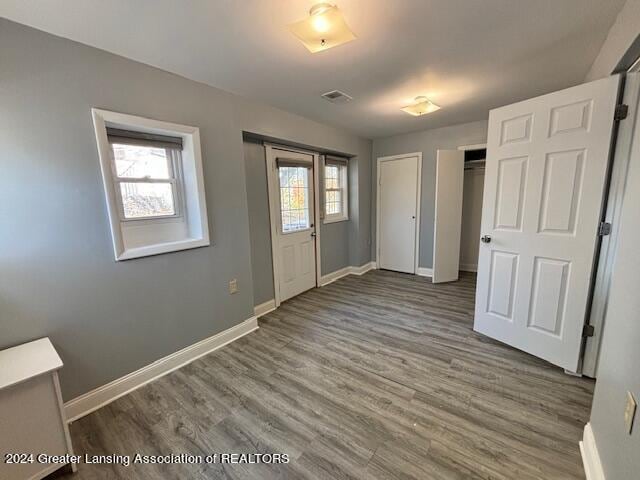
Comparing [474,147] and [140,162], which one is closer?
[140,162]

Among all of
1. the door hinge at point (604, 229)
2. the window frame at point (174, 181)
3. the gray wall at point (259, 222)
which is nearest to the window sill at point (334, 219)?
Result: the gray wall at point (259, 222)

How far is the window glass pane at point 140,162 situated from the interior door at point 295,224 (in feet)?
4.47

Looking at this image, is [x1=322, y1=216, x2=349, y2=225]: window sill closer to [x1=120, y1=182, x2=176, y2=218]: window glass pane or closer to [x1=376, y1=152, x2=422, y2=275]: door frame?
[x1=376, y1=152, x2=422, y2=275]: door frame

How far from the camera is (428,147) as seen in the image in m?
4.17

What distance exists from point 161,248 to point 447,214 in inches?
148

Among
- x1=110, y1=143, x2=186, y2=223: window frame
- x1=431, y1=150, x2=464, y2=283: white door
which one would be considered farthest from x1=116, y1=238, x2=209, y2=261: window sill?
x1=431, y1=150, x2=464, y2=283: white door

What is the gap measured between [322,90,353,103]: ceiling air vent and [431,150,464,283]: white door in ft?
6.03

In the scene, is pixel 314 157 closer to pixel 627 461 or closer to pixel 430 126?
pixel 430 126

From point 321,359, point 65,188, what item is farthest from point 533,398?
point 65,188

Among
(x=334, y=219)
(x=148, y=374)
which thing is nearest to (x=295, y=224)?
(x=334, y=219)

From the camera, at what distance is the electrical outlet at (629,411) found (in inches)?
39.8

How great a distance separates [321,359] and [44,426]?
1.69 m

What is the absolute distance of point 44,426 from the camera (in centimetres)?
129

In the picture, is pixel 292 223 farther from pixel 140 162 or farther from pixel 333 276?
pixel 140 162
